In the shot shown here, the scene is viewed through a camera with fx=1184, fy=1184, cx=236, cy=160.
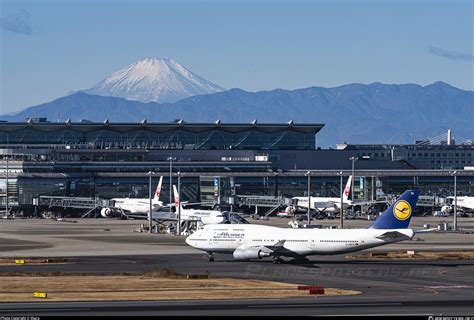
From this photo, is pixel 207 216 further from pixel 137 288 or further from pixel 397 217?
pixel 137 288

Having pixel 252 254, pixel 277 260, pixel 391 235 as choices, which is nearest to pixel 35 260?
pixel 252 254

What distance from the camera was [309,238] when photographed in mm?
110375

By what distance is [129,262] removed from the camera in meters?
114

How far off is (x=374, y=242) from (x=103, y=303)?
40163 millimetres

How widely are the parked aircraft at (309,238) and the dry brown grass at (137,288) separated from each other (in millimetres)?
17286

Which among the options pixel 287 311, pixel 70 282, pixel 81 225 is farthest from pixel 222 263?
pixel 81 225

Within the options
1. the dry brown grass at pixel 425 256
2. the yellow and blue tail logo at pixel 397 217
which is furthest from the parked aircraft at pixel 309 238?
the dry brown grass at pixel 425 256

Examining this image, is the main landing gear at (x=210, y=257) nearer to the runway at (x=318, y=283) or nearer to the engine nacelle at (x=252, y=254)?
the runway at (x=318, y=283)

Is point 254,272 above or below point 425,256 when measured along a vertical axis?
below

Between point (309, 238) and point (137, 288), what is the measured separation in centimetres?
2894

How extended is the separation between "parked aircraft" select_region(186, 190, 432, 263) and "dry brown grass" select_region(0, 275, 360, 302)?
1729 centimetres

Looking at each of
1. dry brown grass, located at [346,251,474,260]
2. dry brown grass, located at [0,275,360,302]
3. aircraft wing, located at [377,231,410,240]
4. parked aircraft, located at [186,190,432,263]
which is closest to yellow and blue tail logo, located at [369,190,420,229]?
parked aircraft, located at [186,190,432,263]

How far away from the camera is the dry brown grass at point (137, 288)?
78.8m

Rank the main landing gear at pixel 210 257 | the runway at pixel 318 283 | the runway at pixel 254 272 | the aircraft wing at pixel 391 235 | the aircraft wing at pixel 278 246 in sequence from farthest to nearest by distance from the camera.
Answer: the main landing gear at pixel 210 257, the aircraft wing at pixel 278 246, the aircraft wing at pixel 391 235, the runway at pixel 254 272, the runway at pixel 318 283
